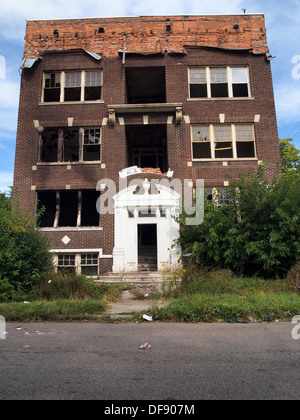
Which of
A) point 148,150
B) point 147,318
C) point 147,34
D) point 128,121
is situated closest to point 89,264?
point 128,121

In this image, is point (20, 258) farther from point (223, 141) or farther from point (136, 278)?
point (223, 141)

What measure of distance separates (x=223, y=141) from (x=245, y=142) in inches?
44.4

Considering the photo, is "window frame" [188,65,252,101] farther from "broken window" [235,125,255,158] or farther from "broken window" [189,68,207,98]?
"broken window" [235,125,255,158]

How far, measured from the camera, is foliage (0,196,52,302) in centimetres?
838

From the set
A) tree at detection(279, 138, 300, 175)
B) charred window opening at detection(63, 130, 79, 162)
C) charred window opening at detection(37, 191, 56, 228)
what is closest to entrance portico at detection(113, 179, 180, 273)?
charred window opening at detection(37, 191, 56, 228)

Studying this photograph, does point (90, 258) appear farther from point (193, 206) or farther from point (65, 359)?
point (65, 359)

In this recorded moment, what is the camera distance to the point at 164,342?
5.07m

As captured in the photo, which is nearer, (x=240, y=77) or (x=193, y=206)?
(x=193, y=206)

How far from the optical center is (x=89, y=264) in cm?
1417

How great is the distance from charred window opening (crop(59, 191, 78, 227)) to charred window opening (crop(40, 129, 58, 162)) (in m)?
2.09

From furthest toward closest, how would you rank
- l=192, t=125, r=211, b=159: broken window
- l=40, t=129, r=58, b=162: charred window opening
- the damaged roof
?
the damaged roof < l=40, t=129, r=58, b=162: charred window opening < l=192, t=125, r=211, b=159: broken window

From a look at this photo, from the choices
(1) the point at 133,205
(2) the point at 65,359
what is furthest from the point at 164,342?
(1) the point at 133,205

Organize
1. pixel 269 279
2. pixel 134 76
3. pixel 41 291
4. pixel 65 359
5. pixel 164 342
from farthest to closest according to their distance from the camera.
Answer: pixel 134 76 < pixel 269 279 < pixel 41 291 < pixel 164 342 < pixel 65 359

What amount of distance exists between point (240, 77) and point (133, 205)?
29.5 ft
